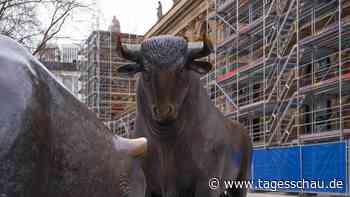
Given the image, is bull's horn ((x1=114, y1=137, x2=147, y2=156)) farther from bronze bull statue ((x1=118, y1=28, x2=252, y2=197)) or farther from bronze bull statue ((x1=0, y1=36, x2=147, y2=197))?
bronze bull statue ((x1=118, y1=28, x2=252, y2=197))

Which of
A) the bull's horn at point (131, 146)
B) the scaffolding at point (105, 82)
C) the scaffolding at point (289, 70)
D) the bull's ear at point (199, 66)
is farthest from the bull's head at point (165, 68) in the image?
the scaffolding at point (105, 82)

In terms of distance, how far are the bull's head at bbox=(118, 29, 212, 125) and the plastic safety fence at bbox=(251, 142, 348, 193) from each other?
418 inches

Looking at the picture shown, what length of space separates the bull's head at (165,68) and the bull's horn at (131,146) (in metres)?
2.08

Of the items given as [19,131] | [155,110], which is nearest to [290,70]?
[155,110]

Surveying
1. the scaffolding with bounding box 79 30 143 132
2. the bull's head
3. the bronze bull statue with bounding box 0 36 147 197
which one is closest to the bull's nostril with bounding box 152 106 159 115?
the bull's head

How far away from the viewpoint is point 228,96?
25.1m

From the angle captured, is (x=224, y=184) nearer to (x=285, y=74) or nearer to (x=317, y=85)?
(x=317, y=85)

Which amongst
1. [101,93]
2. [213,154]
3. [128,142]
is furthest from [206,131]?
[101,93]

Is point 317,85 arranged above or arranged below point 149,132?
above

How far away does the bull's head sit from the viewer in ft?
11.7

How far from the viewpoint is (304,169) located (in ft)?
50.4

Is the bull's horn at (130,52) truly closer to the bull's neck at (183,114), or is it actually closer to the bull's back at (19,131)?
the bull's neck at (183,114)

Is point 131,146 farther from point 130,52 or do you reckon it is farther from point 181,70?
point 130,52

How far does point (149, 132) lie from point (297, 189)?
12543mm
